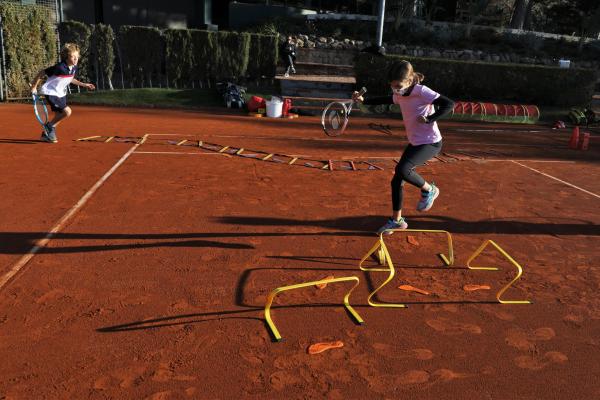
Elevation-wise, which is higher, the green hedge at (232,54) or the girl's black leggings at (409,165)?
the green hedge at (232,54)

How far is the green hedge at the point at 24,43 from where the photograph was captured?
55.5ft

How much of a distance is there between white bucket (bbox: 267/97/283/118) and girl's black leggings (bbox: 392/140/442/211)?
38.2ft

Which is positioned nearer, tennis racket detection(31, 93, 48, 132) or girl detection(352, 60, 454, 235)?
girl detection(352, 60, 454, 235)

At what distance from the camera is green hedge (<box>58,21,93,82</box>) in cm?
1888

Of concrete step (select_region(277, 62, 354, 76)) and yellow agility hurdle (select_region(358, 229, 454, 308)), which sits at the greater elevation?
concrete step (select_region(277, 62, 354, 76))

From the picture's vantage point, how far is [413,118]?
238 inches

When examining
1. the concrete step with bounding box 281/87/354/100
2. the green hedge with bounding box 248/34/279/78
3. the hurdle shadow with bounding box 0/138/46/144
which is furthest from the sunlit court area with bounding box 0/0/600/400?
the green hedge with bounding box 248/34/279/78

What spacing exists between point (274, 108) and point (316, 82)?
4311 millimetres

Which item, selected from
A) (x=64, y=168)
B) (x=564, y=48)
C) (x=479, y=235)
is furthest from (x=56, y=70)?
(x=564, y=48)

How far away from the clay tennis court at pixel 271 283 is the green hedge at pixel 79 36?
10906mm

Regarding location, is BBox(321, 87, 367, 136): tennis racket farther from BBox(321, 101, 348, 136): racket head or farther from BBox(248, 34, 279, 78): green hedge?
BBox(248, 34, 279, 78): green hedge

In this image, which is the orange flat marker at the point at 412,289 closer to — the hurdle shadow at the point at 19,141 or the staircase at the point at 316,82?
the hurdle shadow at the point at 19,141

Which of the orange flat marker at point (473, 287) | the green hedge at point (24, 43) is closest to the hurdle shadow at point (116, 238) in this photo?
the orange flat marker at point (473, 287)

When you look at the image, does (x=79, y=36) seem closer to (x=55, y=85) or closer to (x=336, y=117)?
(x=55, y=85)
